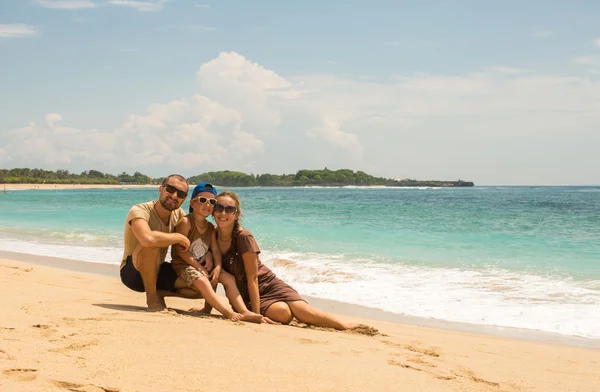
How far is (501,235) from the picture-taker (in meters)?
17.1

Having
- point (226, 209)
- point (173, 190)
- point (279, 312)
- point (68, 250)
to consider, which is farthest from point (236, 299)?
point (68, 250)

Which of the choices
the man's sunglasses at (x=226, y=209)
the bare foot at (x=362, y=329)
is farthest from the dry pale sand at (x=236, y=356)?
the man's sunglasses at (x=226, y=209)

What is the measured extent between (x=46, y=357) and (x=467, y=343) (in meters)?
3.75

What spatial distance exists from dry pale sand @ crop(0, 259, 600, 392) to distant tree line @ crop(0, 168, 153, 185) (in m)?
131

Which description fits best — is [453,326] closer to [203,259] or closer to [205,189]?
[203,259]

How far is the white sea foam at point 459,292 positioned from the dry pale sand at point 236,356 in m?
1.21

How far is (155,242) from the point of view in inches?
193

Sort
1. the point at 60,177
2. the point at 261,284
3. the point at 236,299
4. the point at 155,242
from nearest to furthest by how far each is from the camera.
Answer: the point at 155,242, the point at 236,299, the point at 261,284, the point at 60,177

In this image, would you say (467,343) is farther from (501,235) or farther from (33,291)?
(501,235)

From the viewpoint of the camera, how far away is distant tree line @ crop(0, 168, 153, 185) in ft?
414

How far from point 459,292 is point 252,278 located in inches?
165

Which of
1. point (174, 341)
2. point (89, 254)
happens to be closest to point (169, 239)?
point (174, 341)

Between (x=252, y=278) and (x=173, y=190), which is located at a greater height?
(x=173, y=190)

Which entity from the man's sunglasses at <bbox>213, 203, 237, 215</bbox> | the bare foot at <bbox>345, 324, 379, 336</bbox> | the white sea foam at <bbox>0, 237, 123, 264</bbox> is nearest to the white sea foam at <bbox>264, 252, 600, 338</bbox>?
the bare foot at <bbox>345, 324, 379, 336</bbox>
